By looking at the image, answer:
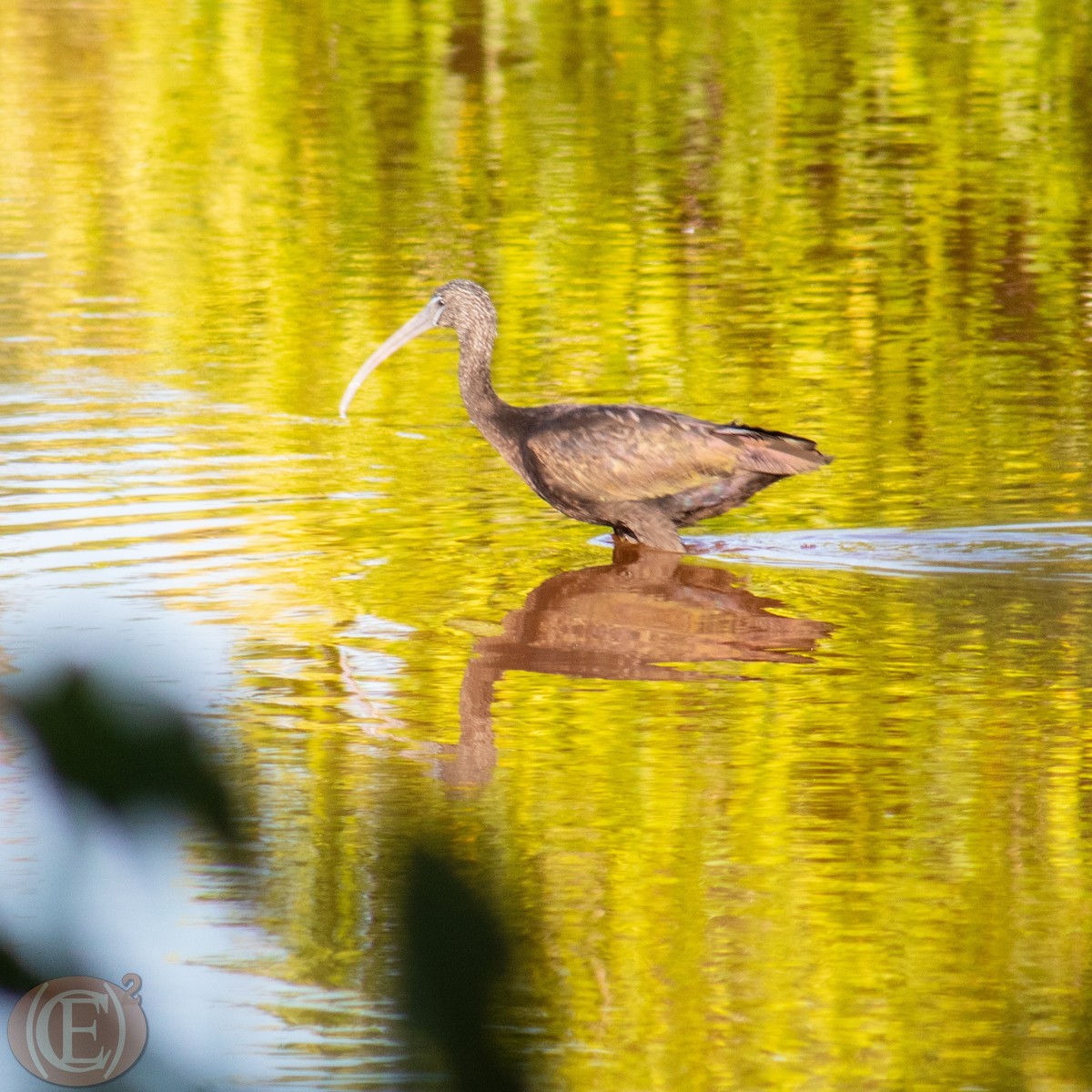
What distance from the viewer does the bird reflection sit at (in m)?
7.05

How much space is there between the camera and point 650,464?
8.52 m

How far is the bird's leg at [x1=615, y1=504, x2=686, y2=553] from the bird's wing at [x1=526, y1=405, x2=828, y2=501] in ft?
0.21

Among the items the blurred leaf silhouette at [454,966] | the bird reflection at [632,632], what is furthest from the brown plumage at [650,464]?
the blurred leaf silhouette at [454,966]

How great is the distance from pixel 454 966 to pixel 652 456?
7.18 m

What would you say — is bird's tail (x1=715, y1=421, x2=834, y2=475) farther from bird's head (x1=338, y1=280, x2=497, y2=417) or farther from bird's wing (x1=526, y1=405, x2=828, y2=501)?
bird's head (x1=338, y1=280, x2=497, y2=417)

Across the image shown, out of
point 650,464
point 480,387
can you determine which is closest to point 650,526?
point 650,464

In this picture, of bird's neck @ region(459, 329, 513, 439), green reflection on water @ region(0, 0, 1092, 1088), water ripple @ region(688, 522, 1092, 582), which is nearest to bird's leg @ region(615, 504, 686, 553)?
water ripple @ region(688, 522, 1092, 582)

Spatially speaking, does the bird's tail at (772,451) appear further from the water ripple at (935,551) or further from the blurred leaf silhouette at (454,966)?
the blurred leaf silhouette at (454,966)

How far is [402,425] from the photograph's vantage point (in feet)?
35.8

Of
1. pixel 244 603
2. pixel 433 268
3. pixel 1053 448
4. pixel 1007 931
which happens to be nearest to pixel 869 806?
pixel 1007 931

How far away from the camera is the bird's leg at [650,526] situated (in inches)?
338

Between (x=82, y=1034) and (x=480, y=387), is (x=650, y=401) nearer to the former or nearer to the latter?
(x=480, y=387)

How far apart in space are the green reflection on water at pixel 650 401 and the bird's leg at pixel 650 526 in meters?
0.29

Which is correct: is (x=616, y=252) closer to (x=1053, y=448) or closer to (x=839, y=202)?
(x=839, y=202)
